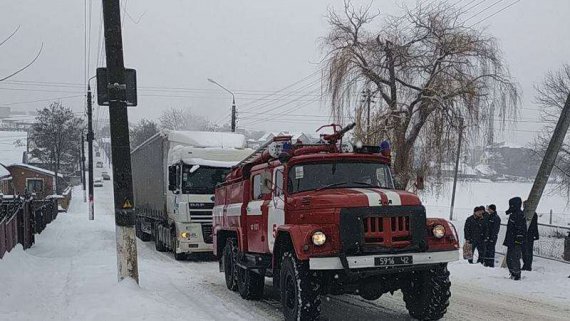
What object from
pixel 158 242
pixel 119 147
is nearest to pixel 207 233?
pixel 158 242

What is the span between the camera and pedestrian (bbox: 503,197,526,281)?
11.8m

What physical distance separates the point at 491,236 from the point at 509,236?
95.1 inches

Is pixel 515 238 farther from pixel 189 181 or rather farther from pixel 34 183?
pixel 34 183

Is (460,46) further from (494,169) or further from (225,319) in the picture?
(494,169)

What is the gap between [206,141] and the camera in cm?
1720

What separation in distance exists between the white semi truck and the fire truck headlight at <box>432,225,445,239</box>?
9.40 m

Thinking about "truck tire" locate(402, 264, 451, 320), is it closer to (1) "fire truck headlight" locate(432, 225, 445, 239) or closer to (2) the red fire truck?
(2) the red fire truck

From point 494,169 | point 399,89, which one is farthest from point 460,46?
point 494,169

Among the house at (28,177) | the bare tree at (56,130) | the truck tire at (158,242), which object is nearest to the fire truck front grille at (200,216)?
the truck tire at (158,242)

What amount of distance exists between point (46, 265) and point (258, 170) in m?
6.83

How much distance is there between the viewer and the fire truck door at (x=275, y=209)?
27.0 feet

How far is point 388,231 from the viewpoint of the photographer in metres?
7.14

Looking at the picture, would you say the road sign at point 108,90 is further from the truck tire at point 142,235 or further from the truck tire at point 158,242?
the truck tire at point 142,235

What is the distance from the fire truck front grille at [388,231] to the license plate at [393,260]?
16 cm
